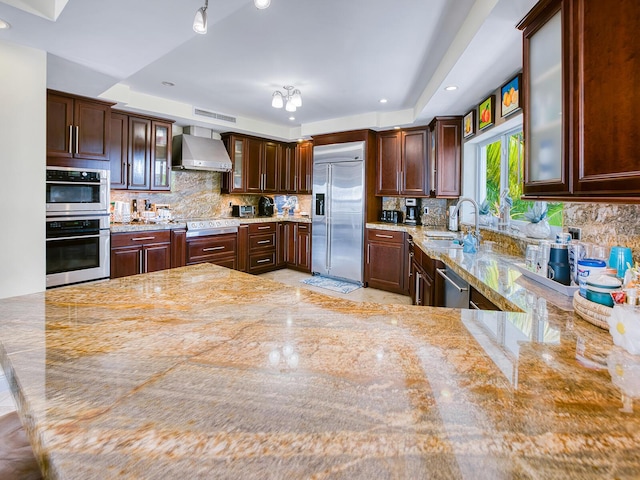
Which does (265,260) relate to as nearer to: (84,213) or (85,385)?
(84,213)

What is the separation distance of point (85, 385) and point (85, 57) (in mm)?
2702

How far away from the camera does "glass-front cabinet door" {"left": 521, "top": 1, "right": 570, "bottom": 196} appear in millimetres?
1438

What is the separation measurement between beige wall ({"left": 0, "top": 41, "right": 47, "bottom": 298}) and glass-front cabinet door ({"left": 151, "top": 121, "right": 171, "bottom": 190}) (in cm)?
189

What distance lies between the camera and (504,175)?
3447mm

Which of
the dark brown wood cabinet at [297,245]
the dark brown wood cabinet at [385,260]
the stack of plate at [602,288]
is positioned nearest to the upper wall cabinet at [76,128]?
the dark brown wood cabinet at [297,245]

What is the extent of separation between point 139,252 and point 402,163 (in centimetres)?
362

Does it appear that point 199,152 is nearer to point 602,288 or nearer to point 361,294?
point 361,294

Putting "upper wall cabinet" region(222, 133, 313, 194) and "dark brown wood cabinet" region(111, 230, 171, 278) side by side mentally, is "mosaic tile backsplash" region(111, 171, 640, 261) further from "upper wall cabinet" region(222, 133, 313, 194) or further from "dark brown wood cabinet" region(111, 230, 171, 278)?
"dark brown wood cabinet" region(111, 230, 171, 278)

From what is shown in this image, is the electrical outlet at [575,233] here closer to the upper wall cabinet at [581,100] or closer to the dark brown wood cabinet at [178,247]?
the upper wall cabinet at [581,100]

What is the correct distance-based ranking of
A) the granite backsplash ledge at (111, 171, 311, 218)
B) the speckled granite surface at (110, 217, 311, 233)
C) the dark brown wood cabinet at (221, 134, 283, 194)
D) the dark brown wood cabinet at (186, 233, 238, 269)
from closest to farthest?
the speckled granite surface at (110, 217, 311, 233)
the dark brown wood cabinet at (186, 233, 238, 269)
the granite backsplash ledge at (111, 171, 311, 218)
the dark brown wood cabinet at (221, 134, 283, 194)

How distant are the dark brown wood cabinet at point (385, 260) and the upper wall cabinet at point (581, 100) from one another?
2.88 metres

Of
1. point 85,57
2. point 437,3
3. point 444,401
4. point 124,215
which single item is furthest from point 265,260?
point 444,401

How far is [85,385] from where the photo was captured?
0.66 m

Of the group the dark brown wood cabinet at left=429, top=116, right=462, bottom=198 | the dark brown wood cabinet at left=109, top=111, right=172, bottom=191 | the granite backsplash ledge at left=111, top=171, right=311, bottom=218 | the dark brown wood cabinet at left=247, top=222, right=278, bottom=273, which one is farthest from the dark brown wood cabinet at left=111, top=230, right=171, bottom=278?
the dark brown wood cabinet at left=429, top=116, right=462, bottom=198
